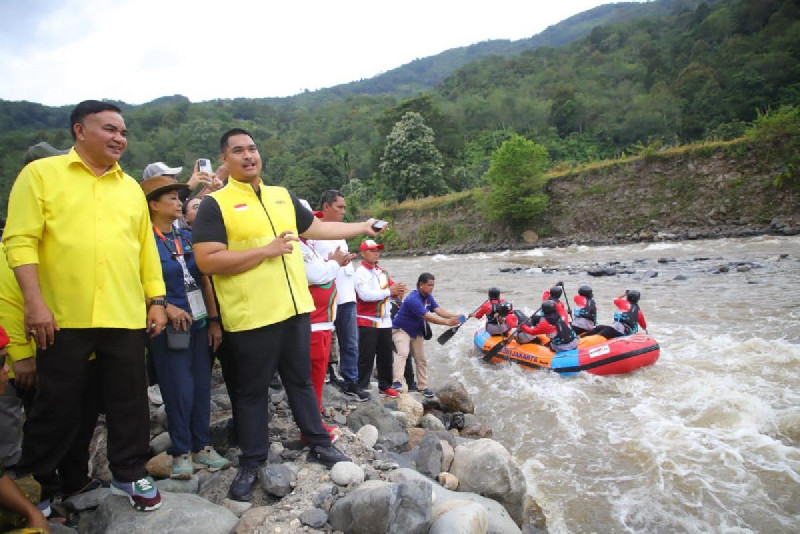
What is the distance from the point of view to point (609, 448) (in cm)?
514

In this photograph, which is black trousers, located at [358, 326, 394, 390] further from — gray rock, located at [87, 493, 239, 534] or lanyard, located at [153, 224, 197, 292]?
gray rock, located at [87, 493, 239, 534]

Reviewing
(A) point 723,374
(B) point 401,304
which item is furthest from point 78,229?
(A) point 723,374

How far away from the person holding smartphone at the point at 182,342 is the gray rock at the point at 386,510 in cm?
105

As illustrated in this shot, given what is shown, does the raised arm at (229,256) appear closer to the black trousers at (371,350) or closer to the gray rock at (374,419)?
the gray rock at (374,419)

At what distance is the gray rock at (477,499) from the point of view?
3.03m

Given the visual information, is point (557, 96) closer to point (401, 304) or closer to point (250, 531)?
point (401, 304)

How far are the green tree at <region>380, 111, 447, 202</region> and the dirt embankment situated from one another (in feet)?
28.3

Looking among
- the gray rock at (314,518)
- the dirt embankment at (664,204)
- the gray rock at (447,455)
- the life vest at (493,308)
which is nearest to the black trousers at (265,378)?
the gray rock at (314,518)

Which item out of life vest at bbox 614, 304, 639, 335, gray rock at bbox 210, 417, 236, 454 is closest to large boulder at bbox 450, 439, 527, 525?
gray rock at bbox 210, 417, 236, 454

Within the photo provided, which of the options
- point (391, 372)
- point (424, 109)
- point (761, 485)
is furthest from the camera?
point (424, 109)

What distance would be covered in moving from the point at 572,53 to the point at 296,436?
113565mm

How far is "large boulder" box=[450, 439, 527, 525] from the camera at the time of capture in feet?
11.8

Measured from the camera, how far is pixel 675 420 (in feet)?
18.6

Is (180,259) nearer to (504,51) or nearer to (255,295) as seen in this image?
(255,295)
